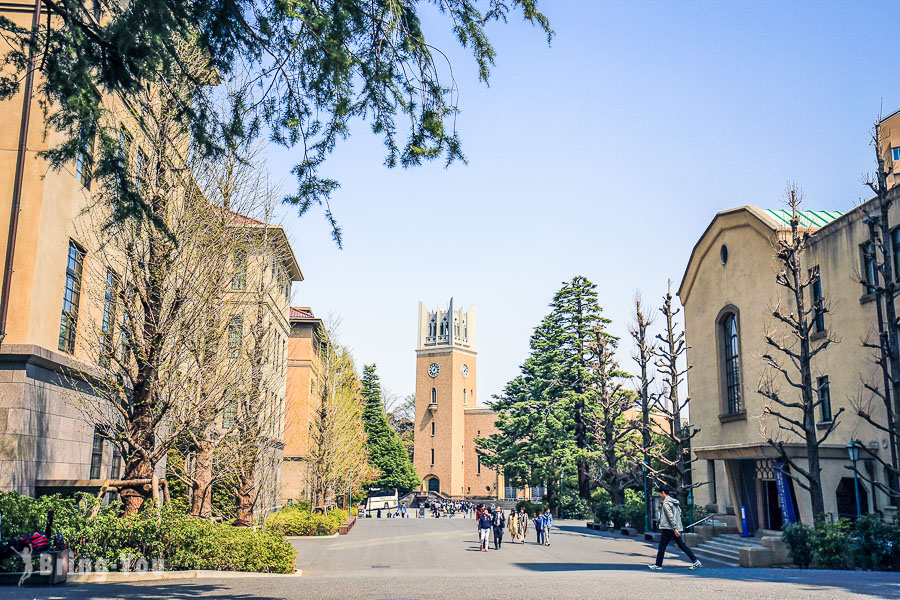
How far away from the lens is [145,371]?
47.2ft

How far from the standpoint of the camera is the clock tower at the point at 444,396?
84.2 m

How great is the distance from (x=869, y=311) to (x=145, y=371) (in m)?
19.7

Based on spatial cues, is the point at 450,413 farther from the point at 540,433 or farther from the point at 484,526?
the point at 484,526

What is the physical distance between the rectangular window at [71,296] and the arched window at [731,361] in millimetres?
23359

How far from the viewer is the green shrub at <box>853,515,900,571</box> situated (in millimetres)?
16656

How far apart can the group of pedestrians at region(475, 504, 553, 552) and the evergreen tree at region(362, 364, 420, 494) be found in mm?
38601

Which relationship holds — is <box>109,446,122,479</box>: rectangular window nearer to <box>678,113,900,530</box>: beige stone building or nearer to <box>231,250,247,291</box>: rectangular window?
<box>231,250,247,291</box>: rectangular window

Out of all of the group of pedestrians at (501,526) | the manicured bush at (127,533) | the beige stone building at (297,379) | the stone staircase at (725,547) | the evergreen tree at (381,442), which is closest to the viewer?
the manicured bush at (127,533)

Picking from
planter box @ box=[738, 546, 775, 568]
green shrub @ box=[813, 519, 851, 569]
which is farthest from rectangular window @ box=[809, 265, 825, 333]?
planter box @ box=[738, 546, 775, 568]

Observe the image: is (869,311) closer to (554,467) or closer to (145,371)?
(145,371)

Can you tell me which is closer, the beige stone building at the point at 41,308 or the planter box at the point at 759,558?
the beige stone building at the point at 41,308

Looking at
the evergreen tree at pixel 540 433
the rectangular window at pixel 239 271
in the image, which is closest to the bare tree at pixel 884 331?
the rectangular window at pixel 239 271

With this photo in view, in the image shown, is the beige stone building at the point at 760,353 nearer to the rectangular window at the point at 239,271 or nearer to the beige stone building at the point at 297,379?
the rectangular window at the point at 239,271

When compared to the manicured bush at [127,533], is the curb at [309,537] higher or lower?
lower
